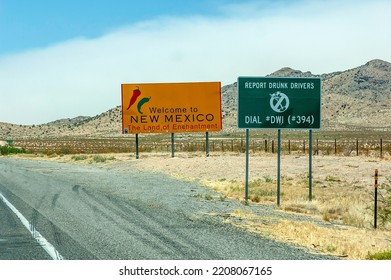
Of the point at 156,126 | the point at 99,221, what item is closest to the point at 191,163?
the point at 156,126

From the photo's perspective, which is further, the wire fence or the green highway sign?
the wire fence

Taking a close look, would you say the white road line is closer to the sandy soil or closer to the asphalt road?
the asphalt road

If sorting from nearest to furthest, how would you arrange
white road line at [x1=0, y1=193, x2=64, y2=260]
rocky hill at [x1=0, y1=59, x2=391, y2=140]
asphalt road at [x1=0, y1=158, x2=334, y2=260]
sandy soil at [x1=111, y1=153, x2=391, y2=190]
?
white road line at [x1=0, y1=193, x2=64, y2=260] < asphalt road at [x1=0, y1=158, x2=334, y2=260] < sandy soil at [x1=111, y1=153, x2=391, y2=190] < rocky hill at [x1=0, y1=59, x2=391, y2=140]

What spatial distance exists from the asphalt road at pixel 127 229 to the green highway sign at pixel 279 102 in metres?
2.82

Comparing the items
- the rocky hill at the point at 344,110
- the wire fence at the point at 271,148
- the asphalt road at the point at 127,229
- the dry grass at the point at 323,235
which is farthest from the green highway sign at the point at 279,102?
the rocky hill at the point at 344,110

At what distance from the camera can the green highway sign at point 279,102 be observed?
17.9m

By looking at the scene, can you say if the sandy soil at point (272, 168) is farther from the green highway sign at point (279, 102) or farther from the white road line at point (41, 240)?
the white road line at point (41, 240)

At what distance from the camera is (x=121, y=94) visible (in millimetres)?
47562

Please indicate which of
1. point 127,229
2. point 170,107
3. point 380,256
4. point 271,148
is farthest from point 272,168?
point 271,148

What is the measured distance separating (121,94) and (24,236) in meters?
37.3

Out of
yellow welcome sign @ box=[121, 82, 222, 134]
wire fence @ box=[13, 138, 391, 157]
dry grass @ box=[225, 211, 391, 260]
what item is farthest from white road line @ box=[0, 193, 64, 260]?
wire fence @ box=[13, 138, 391, 157]

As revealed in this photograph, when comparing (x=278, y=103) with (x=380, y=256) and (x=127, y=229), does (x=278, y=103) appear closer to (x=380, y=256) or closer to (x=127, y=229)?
(x=127, y=229)

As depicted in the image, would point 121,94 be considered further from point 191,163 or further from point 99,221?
point 99,221

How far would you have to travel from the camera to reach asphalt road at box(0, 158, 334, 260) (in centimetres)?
928
